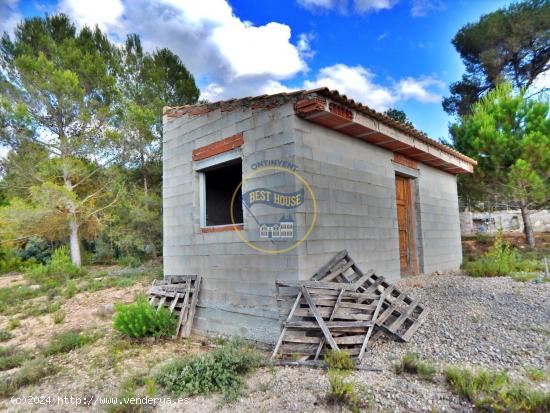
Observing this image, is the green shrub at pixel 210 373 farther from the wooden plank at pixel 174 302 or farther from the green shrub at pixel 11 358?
the green shrub at pixel 11 358

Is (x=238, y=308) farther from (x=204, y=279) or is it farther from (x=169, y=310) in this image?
(x=169, y=310)

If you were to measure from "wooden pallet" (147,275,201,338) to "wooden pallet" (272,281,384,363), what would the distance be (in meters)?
2.01

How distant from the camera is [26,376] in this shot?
4148 mm

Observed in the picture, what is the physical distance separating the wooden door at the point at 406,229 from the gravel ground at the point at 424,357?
1.67 m

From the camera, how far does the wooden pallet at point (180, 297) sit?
5633 millimetres

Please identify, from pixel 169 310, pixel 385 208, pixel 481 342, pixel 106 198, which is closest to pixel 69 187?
pixel 106 198

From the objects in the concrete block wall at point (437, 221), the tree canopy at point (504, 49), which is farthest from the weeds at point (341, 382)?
the tree canopy at point (504, 49)

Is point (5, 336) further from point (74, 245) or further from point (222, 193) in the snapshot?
point (74, 245)

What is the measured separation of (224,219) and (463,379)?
5.29m

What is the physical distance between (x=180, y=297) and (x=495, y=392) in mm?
4735

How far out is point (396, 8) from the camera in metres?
8.89

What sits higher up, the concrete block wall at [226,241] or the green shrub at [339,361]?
the concrete block wall at [226,241]

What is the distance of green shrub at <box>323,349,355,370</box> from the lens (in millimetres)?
3639

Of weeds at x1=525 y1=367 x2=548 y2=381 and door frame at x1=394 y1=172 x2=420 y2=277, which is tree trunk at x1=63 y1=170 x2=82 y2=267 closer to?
door frame at x1=394 y1=172 x2=420 y2=277
